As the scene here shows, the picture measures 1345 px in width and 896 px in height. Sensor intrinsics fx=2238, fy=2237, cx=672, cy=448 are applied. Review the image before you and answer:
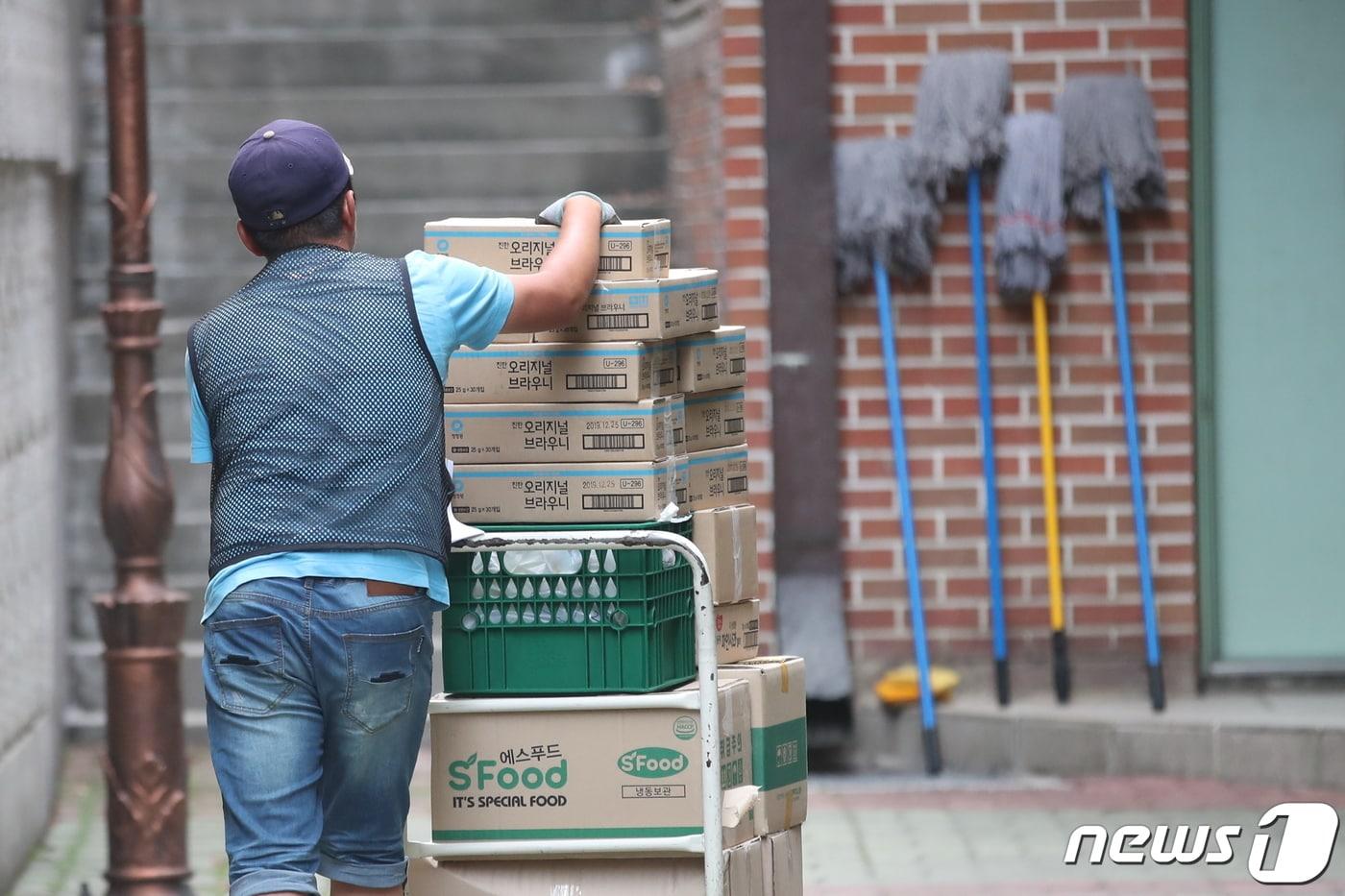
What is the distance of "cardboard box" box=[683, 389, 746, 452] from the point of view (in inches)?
180

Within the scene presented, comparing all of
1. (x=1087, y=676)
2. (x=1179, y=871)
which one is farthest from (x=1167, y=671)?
(x=1179, y=871)

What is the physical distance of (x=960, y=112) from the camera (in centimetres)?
757

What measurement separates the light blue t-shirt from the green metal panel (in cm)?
443

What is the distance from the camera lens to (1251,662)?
7.88 meters

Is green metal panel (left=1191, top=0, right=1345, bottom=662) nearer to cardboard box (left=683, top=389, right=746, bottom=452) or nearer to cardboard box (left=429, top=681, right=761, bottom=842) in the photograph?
cardboard box (left=683, top=389, right=746, bottom=452)

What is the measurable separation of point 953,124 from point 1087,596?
5.57 ft

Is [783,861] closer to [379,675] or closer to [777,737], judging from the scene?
[777,737]

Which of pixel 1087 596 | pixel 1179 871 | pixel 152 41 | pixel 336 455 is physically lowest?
pixel 1179 871

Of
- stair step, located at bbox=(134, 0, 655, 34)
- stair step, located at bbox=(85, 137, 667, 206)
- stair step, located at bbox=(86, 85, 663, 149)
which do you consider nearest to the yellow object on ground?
stair step, located at bbox=(85, 137, 667, 206)

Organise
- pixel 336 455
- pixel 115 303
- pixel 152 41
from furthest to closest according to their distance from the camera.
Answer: pixel 152 41 < pixel 115 303 < pixel 336 455

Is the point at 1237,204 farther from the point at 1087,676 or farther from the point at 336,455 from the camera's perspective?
the point at 336,455

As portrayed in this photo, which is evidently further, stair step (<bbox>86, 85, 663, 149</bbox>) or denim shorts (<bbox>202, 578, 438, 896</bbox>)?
stair step (<bbox>86, 85, 663, 149</bbox>)

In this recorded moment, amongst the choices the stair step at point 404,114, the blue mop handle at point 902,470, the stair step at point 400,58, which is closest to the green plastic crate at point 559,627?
the blue mop handle at point 902,470

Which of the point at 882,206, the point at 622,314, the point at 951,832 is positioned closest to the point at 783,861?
the point at 622,314
